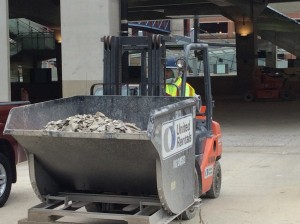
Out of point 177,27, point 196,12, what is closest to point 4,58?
point 196,12

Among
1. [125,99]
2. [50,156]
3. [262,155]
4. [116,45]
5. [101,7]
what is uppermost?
[101,7]

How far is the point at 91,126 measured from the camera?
5.99 m

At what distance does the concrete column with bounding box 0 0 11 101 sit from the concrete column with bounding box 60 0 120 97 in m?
2.10

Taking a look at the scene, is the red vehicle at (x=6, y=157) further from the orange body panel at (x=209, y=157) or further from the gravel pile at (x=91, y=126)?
the orange body panel at (x=209, y=157)

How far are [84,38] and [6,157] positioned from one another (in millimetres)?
8080

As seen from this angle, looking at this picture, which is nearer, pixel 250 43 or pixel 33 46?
pixel 250 43

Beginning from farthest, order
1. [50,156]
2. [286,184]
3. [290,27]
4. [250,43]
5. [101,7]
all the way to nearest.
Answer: [290,27], [250,43], [101,7], [286,184], [50,156]

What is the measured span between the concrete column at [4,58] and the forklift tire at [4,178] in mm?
9105

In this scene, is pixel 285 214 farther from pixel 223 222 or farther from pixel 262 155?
pixel 262 155

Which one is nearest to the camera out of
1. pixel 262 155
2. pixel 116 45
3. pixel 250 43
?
pixel 116 45

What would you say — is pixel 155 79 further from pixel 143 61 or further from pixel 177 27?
pixel 177 27

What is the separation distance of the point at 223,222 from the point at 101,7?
9.81 m

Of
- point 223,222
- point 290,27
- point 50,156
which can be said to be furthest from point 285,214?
point 290,27

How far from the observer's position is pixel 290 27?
40562 mm
